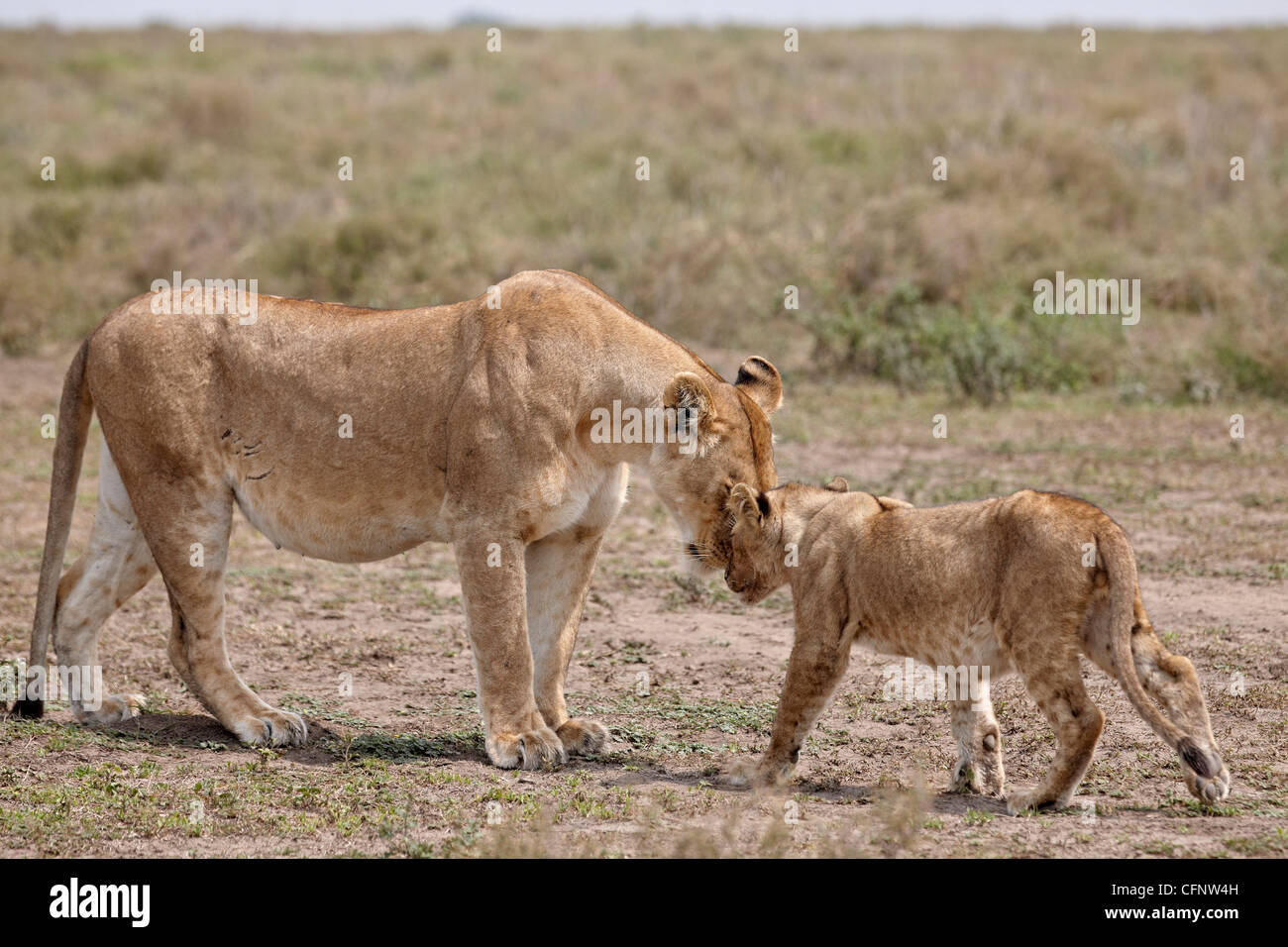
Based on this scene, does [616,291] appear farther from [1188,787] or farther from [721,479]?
[1188,787]

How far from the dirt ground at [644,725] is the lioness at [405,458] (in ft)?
1.47

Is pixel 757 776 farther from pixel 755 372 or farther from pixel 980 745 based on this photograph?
pixel 755 372

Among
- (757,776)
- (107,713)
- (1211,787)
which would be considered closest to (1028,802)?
(1211,787)

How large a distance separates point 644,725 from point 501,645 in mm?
1038

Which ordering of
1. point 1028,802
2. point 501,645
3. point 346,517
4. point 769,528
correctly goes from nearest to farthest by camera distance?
point 1028,802
point 501,645
point 769,528
point 346,517

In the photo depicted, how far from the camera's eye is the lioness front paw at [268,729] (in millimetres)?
6270

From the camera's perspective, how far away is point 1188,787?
207 inches

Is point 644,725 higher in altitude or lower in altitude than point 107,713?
lower

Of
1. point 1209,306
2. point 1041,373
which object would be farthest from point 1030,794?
point 1209,306

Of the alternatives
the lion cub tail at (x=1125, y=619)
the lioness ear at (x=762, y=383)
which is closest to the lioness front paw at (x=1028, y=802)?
the lion cub tail at (x=1125, y=619)

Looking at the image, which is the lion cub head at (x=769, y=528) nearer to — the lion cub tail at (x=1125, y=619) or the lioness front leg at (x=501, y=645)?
the lioness front leg at (x=501, y=645)

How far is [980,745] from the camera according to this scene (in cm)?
568

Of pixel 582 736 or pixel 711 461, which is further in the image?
pixel 582 736

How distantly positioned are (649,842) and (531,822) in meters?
0.48
